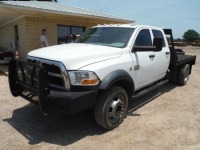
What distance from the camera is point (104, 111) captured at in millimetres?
4098

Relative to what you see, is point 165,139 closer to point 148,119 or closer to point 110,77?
point 148,119

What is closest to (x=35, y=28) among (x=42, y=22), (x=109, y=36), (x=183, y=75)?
(x=42, y=22)

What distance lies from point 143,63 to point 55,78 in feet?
7.12

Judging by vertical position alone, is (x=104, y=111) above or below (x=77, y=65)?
below

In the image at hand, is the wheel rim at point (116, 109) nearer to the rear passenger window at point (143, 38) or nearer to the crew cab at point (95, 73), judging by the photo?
the crew cab at point (95, 73)

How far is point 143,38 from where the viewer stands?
5.48 m

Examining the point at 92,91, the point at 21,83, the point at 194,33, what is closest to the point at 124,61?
the point at 92,91

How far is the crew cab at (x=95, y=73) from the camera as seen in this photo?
3764mm

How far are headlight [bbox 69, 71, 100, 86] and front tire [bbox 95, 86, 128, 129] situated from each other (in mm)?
404

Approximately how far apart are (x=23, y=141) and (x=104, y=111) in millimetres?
1523

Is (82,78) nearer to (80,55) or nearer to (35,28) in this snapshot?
(80,55)

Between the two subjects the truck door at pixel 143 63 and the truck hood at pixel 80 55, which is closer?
the truck hood at pixel 80 55

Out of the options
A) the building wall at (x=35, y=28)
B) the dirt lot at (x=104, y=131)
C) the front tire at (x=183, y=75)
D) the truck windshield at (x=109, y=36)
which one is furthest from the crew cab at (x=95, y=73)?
the building wall at (x=35, y=28)

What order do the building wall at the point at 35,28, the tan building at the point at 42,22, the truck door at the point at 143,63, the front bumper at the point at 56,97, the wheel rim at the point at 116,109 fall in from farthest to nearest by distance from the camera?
1. the building wall at the point at 35,28
2. the tan building at the point at 42,22
3. the truck door at the point at 143,63
4. the wheel rim at the point at 116,109
5. the front bumper at the point at 56,97
